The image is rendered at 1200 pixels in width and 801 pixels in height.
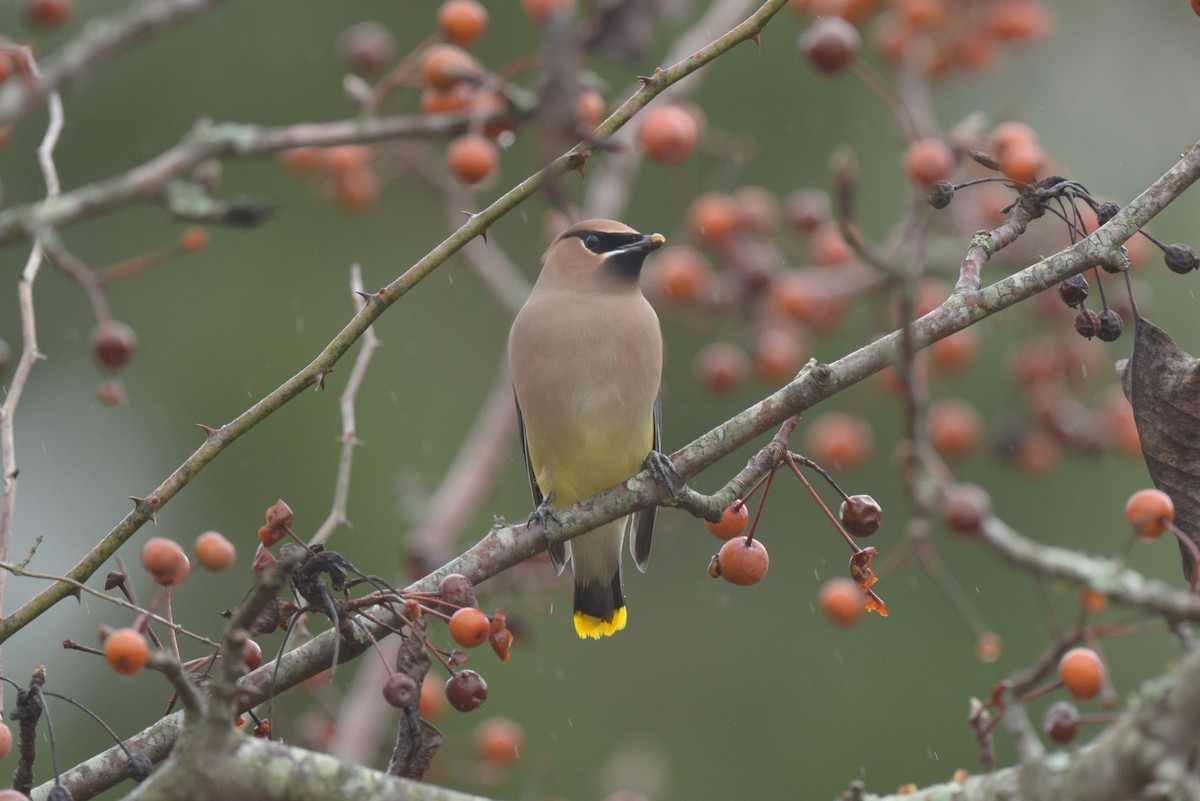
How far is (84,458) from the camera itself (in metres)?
10.5

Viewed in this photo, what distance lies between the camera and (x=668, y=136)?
169 inches

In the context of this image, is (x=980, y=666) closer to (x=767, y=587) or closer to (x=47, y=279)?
(x=767, y=587)

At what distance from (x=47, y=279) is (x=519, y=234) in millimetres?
3226

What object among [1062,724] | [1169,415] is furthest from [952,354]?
[1062,724]

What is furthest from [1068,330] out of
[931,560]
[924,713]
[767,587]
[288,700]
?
[767,587]

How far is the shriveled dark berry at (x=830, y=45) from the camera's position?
13.7 feet

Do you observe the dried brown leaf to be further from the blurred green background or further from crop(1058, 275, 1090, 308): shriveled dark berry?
the blurred green background

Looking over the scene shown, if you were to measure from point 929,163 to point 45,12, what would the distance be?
212 centimetres

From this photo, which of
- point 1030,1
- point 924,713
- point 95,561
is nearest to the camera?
point 95,561

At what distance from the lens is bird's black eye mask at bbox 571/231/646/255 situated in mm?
4812

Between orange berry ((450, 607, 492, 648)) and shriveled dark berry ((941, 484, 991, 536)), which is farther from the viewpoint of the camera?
orange berry ((450, 607, 492, 648))

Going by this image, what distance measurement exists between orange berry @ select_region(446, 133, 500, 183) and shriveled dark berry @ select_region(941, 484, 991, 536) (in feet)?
7.66

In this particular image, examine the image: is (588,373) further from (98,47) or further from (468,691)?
(98,47)

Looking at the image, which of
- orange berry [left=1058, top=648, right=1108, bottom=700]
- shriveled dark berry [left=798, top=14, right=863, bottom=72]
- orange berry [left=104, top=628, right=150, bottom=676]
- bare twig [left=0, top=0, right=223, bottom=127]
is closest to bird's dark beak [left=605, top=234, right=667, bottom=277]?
shriveled dark berry [left=798, top=14, right=863, bottom=72]
